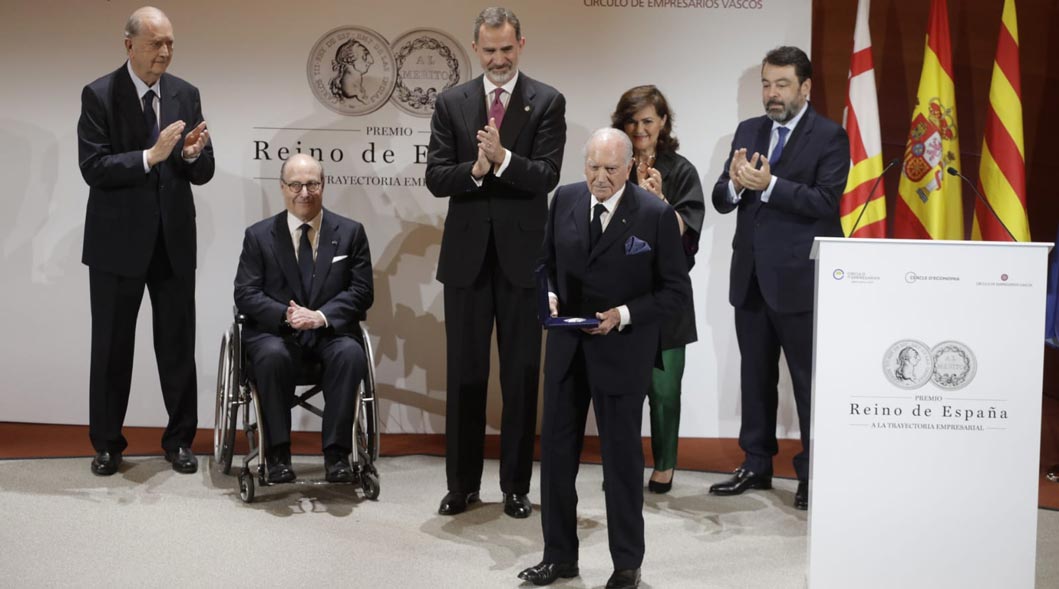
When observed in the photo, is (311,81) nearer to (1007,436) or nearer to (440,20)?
(440,20)

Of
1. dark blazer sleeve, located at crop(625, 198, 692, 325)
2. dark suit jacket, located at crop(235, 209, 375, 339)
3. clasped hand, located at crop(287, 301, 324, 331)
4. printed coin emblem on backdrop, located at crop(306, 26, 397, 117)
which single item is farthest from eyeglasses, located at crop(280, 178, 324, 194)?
dark blazer sleeve, located at crop(625, 198, 692, 325)

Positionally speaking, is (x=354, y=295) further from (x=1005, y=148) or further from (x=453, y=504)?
(x=1005, y=148)

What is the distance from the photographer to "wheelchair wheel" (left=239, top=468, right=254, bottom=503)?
4.38m

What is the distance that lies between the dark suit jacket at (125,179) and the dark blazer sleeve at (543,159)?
147 centimetres

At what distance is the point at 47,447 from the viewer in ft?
17.2

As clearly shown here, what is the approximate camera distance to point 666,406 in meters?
4.71

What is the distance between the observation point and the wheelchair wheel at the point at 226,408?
4.46m

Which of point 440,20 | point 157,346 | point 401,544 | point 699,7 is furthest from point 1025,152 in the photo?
point 157,346

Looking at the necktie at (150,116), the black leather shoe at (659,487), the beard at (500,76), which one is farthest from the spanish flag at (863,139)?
the necktie at (150,116)

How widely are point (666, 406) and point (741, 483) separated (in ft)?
1.46

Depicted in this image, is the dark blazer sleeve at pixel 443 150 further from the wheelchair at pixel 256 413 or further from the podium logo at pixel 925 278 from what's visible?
the podium logo at pixel 925 278

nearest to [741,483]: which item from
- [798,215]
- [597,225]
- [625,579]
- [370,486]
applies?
[798,215]

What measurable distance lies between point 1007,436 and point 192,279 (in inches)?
132

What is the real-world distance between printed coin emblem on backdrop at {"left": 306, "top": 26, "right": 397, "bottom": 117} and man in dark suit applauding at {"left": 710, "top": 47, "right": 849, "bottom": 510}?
1846mm
